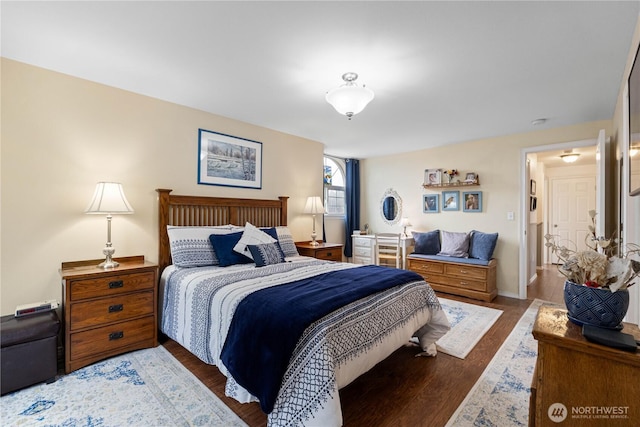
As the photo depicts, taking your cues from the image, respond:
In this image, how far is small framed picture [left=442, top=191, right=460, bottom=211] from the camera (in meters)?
4.78

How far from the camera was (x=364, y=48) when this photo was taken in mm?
2055

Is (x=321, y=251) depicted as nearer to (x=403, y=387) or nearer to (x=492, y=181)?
(x=403, y=387)

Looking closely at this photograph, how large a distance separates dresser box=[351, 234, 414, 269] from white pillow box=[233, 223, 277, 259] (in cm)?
257

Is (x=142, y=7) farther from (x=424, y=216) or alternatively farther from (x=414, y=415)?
(x=424, y=216)

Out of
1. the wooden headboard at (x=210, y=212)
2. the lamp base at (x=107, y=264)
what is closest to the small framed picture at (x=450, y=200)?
the wooden headboard at (x=210, y=212)

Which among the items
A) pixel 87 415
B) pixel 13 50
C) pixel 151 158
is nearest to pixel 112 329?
pixel 87 415

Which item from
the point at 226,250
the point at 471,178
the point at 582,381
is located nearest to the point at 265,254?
the point at 226,250

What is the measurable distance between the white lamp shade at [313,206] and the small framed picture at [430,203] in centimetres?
202

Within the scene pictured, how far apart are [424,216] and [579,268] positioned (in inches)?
160

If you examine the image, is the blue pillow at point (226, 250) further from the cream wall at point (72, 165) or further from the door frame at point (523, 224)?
the door frame at point (523, 224)

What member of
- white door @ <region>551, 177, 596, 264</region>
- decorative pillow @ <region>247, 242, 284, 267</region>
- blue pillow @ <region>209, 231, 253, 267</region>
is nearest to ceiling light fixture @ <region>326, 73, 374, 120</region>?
decorative pillow @ <region>247, 242, 284, 267</region>

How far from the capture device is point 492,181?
441cm

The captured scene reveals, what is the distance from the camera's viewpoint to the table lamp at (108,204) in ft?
7.80

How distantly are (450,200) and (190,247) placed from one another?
13.4 feet
